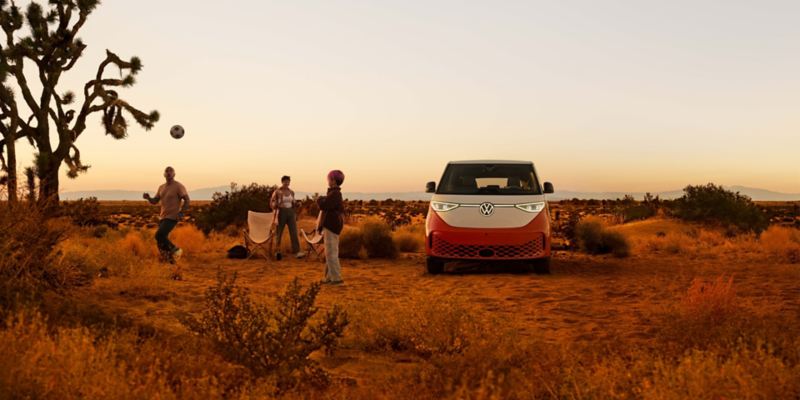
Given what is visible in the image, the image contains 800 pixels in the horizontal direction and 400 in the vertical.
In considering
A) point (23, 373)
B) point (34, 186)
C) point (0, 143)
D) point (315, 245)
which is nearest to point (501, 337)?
point (23, 373)

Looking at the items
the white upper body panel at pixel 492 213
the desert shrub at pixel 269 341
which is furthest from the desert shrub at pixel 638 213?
the desert shrub at pixel 269 341

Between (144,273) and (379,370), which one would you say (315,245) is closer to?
(144,273)

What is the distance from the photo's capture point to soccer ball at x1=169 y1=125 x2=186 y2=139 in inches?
981

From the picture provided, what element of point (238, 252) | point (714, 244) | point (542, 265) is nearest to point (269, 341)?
point (542, 265)

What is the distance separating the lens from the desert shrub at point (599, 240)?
17562 millimetres

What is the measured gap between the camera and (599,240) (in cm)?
1834

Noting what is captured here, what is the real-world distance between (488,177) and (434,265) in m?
1.97

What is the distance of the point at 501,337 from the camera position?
20.1 ft

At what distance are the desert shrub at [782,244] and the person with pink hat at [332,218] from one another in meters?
10.8

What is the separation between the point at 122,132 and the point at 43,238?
18011mm

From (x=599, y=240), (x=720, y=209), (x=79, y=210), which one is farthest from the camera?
(x=720, y=209)

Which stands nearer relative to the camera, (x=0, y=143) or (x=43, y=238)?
(x=43, y=238)

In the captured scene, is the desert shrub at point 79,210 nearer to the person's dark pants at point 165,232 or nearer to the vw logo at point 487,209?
the person's dark pants at point 165,232

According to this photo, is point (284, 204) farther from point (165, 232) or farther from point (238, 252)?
point (165, 232)
